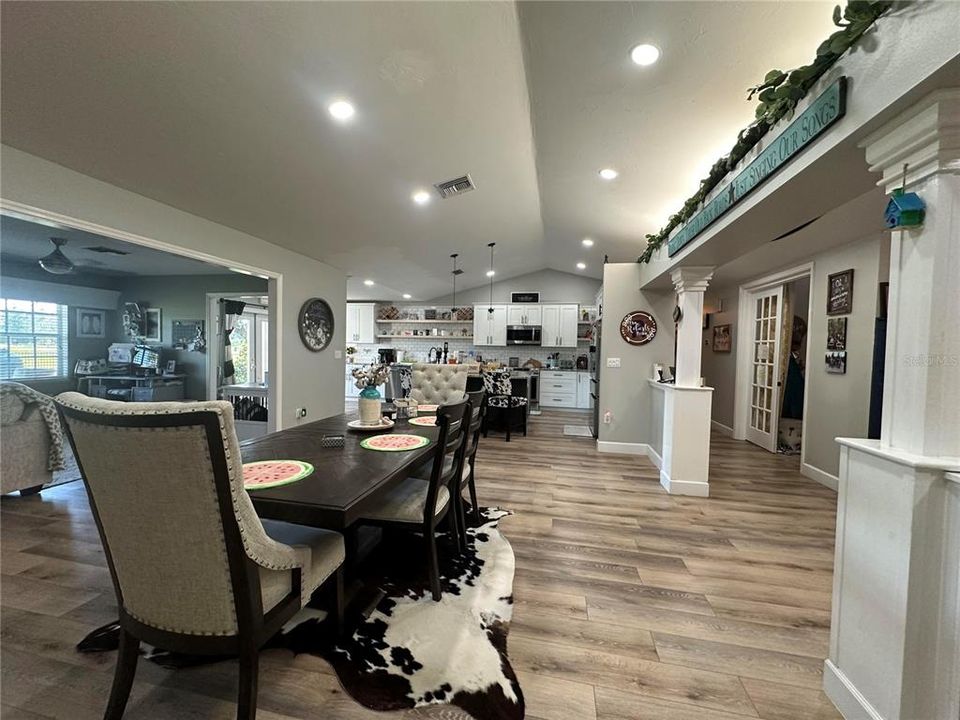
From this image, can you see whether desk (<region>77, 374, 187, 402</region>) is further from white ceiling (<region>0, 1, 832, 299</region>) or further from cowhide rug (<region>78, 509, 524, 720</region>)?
cowhide rug (<region>78, 509, 524, 720</region>)

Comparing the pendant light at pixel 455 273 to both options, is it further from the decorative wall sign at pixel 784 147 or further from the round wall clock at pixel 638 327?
the decorative wall sign at pixel 784 147

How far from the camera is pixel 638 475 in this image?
396 cm

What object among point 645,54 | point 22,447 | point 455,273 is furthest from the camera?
point 455,273

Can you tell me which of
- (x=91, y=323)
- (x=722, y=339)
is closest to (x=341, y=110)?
(x=722, y=339)

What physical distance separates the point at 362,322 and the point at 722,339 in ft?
24.1

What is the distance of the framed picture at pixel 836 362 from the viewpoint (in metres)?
3.73

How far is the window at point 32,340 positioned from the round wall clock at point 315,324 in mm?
4850

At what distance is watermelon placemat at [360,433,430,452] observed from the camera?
→ 1.88 meters

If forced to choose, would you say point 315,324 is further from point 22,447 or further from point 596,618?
point 596,618

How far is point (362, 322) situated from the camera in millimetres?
9258

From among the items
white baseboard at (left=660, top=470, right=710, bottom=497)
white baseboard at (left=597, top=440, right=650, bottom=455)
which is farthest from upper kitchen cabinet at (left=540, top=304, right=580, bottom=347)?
white baseboard at (left=660, top=470, right=710, bottom=497)

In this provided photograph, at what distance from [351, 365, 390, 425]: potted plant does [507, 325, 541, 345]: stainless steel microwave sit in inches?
244

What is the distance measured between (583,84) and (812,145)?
1279 millimetres

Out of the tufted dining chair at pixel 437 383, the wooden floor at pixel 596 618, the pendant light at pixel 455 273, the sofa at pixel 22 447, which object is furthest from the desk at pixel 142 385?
the tufted dining chair at pixel 437 383
